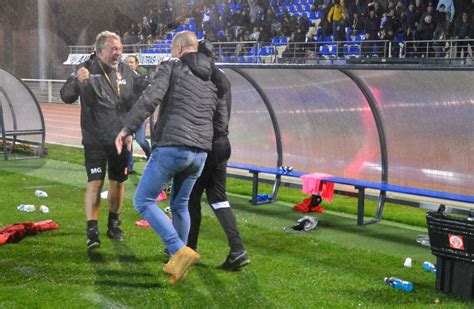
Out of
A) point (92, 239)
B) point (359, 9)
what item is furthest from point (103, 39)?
point (359, 9)

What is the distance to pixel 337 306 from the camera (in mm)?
4797

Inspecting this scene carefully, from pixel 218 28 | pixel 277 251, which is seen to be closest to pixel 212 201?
pixel 277 251

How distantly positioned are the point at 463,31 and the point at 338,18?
551cm

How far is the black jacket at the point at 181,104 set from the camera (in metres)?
4.87

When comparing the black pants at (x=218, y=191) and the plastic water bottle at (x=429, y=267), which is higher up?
the black pants at (x=218, y=191)

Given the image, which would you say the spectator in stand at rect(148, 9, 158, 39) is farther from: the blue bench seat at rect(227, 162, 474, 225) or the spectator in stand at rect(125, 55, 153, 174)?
the blue bench seat at rect(227, 162, 474, 225)

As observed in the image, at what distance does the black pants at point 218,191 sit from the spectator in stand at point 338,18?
53.0ft

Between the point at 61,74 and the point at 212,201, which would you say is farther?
the point at 61,74

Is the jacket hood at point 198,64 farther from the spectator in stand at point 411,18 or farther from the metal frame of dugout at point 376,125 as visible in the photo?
the spectator in stand at point 411,18

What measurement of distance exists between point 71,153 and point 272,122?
609 cm

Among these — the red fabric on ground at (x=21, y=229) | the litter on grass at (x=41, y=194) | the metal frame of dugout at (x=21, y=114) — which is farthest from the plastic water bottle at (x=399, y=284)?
the metal frame of dugout at (x=21, y=114)

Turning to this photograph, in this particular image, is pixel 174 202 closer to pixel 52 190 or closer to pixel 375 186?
pixel 375 186

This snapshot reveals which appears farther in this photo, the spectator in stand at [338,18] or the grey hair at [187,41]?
the spectator in stand at [338,18]

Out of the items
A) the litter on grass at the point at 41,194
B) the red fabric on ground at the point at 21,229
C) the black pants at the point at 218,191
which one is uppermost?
the black pants at the point at 218,191
